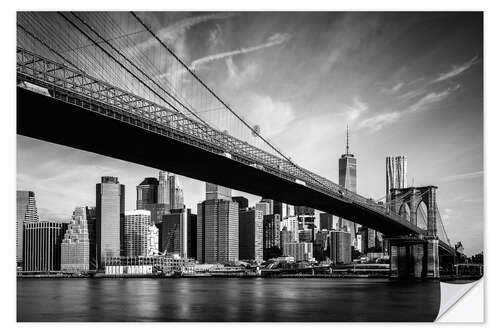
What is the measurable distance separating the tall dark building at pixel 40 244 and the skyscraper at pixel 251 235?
19.8 metres

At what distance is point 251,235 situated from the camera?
51.0 metres

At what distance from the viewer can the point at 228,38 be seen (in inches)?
464

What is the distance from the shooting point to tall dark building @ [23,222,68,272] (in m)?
12.8

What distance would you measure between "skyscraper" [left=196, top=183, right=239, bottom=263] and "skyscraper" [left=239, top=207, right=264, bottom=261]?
0.79 meters

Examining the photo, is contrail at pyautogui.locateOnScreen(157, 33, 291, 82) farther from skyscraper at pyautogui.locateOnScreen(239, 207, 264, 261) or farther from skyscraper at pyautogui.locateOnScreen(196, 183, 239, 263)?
skyscraper at pyautogui.locateOnScreen(239, 207, 264, 261)

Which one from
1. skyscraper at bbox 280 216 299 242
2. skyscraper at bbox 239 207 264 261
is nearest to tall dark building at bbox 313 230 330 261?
skyscraper at bbox 280 216 299 242

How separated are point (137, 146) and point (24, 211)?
191 inches

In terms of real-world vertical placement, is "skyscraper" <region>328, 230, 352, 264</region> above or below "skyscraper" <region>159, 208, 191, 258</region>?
below

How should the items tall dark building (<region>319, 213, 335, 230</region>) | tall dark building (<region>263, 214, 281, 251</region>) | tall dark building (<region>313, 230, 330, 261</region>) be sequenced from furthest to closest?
tall dark building (<region>313, 230, 330, 261</region>), tall dark building (<region>263, 214, 281, 251</region>), tall dark building (<region>319, 213, 335, 230</region>)

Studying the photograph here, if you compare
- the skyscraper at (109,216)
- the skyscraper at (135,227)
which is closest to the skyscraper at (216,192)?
the skyscraper at (135,227)

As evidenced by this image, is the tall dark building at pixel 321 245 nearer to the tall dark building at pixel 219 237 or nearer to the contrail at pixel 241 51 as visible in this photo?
the tall dark building at pixel 219 237
